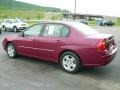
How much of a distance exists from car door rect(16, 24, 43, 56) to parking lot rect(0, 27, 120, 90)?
425 mm

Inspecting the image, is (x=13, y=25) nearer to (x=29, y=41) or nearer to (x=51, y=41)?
(x=29, y=41)

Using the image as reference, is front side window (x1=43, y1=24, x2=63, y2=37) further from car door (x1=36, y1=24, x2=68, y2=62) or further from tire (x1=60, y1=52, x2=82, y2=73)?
tire (x1=60, y1=52, x2=82, y2=73)

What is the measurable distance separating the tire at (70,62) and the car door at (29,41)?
4.13ft

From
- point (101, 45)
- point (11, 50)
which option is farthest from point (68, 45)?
point (11, 50)

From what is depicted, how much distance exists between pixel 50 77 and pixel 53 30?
1.66m

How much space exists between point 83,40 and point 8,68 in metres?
2.59

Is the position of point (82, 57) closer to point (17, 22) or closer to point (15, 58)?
point (15, 58)

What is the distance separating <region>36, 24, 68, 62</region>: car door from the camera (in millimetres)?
7320

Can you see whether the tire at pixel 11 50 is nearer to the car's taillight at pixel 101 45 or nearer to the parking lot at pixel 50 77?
the parking lot at pixel 50 77

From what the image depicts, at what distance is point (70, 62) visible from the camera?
23.4 feet

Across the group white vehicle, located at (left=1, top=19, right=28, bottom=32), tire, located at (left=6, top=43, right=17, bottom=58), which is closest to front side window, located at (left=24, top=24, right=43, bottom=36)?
tire, located at (left=6, top=43, right=17, bottom=58)

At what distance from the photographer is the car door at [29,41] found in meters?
8.07

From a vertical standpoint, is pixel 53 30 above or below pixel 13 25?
above

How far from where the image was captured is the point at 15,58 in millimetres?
9047
